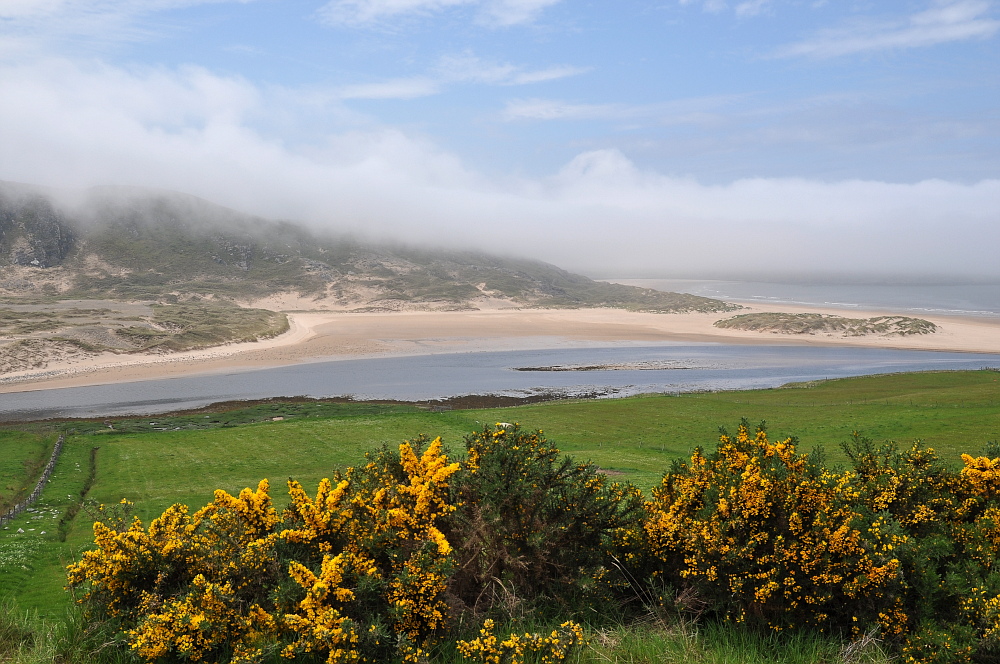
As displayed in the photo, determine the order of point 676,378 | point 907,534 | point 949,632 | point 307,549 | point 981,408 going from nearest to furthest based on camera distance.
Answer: point 949,632 < point 907,534 < point 307,549 < point 981,408 < point 676,378

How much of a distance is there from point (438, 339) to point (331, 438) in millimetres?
58791

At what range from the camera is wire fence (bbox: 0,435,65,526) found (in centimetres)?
1778

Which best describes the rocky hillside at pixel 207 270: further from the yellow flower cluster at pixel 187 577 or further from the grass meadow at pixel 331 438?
the yellow flower cluster at pixel 187 577

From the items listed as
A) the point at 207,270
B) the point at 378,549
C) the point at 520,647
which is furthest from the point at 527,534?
the point at 207,270

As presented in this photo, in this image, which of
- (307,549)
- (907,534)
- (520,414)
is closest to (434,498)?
(307,549)

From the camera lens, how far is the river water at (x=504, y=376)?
4856cm

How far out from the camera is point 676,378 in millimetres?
57562

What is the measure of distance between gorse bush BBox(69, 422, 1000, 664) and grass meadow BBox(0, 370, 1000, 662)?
17.3 feet

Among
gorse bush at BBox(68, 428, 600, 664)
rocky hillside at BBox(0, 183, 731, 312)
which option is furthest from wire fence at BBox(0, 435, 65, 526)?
rocky hillside at BBox(0, 183, 731, 312)

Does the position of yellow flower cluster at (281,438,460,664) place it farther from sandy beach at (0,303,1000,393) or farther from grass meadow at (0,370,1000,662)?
sandy beach at (0,303,1000,393)

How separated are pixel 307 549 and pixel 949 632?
5.74m

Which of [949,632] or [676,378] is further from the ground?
[949,632]

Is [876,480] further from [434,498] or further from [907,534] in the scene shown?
[434,498]

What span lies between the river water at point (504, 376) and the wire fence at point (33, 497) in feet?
57.0
